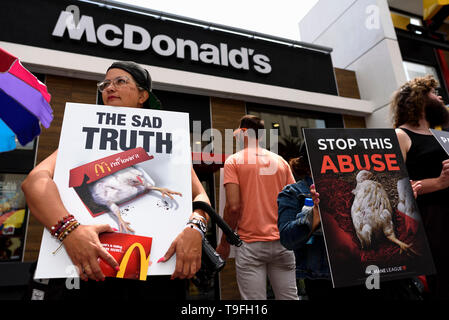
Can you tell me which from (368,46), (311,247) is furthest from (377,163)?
(368,46)

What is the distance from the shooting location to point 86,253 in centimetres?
91

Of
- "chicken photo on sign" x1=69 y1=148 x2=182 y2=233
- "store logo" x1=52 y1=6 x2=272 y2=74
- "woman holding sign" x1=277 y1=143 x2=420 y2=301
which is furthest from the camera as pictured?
"store logo" x1=52 y1=6 x2=272 y2=74

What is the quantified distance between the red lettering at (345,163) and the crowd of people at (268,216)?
176 mm

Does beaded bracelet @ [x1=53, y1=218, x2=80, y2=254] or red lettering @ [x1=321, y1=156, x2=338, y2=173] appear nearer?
beaded bracelet @ [x1=53, y1=218, x2=80, y2=254]

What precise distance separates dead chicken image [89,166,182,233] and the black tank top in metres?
1.24

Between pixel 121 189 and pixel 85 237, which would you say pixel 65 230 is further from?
pixel 121 189

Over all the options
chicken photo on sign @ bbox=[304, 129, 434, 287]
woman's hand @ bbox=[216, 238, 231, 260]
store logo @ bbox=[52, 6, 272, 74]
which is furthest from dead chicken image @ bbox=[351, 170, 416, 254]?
store logo @ bbox=[52, 6, 272, 74]

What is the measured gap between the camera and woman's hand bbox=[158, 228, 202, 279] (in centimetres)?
100

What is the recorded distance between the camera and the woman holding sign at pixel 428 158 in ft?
4.55

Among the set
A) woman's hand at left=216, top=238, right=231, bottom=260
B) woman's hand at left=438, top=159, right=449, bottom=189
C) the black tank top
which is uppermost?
the black tank top

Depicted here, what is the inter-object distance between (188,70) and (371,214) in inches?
191

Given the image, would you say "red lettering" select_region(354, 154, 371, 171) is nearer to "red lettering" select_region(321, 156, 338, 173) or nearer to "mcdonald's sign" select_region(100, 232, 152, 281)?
"red lettering" select_region(321, 156, 338, 173)

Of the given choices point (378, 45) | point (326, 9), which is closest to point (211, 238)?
point (378, 45)
